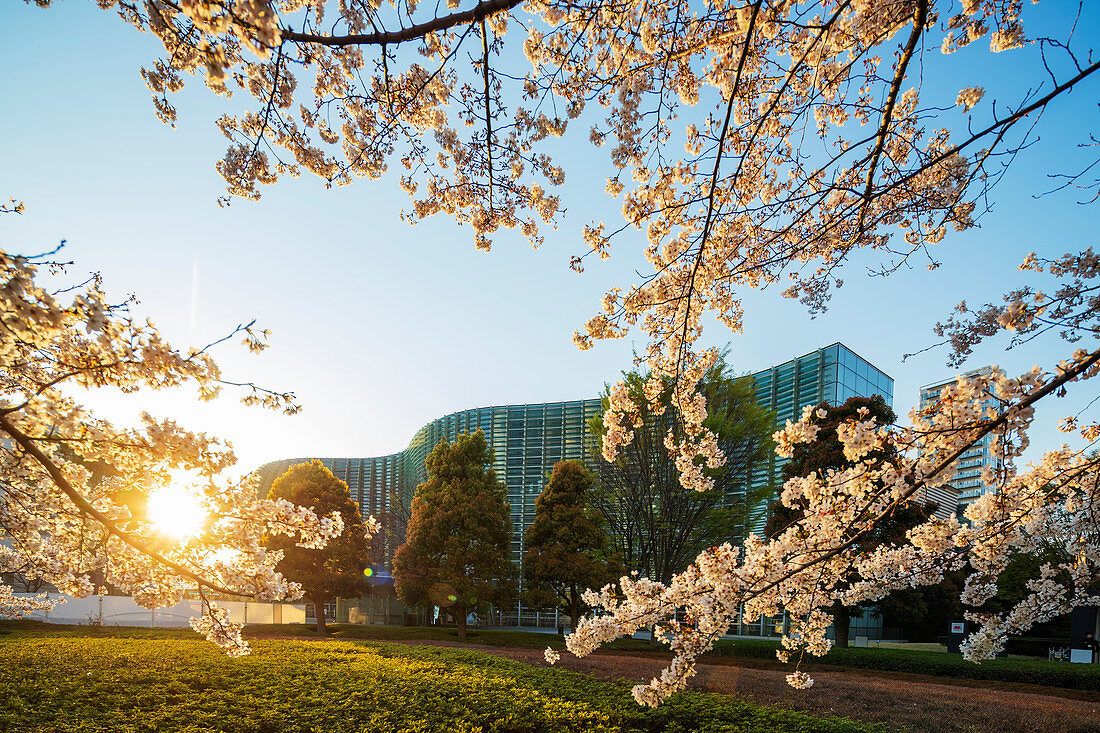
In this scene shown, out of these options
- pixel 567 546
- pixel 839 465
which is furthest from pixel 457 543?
pixel 839 465

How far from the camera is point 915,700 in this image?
8.23 meters

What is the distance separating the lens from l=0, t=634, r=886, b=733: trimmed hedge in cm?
507

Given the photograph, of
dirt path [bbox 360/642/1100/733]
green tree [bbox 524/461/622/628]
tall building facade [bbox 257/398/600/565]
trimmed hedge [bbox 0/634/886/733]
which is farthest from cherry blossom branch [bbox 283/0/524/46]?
tall building facade [bbox 257/398/600/565]

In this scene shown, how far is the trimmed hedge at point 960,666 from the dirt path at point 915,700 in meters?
0.82

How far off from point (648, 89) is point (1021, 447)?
3.40 metres

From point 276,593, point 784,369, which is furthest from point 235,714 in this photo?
point 784,369

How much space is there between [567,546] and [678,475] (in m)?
4.71

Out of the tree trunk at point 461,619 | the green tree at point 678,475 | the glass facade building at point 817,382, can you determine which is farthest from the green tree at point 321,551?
the glass facade building at point 817,382

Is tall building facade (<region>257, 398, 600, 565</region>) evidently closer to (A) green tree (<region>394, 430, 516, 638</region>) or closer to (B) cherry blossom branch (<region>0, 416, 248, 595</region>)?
(A) green tree (<region>394, 430, 516, 638</region>)

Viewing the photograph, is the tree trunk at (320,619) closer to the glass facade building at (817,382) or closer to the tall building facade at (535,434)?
the tall building facade at (535,434)

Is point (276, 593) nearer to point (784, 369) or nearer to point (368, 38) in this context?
point (368, 38)

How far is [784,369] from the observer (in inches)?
1113

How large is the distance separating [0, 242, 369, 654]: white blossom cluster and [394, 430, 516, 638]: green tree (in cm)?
1508

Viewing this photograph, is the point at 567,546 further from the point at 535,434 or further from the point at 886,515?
the point at 535,434
